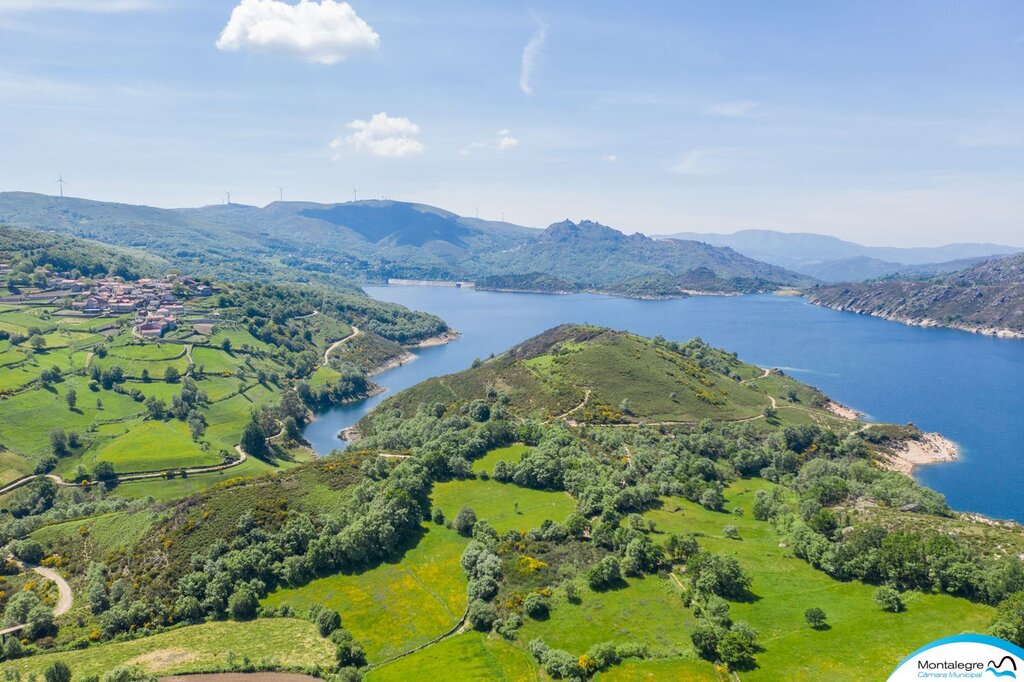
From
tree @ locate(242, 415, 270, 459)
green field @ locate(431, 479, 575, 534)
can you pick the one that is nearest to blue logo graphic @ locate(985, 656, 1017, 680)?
green field @ locate(431, 479, 575, 534)

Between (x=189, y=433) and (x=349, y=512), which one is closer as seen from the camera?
(x=349, y=512)

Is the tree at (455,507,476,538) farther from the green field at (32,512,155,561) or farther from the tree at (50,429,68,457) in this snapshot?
the tree at (50,429,68,457)

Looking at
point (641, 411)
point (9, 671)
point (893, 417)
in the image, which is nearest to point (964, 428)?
point (893, 417)

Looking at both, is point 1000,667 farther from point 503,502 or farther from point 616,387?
point 616,387

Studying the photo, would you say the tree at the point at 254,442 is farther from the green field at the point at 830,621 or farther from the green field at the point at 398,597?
the green field at the point at 830,621

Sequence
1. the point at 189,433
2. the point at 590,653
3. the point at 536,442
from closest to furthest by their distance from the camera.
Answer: the point at 590,653
the point at 536,442
the point at 189,433

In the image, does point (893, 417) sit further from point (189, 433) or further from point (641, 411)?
point (189, 433)

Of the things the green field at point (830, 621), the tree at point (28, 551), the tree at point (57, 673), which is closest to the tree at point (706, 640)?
the green field at point (830, 621)
